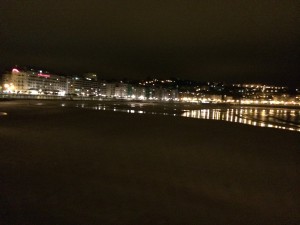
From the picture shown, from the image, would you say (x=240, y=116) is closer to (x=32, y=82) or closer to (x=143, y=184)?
(x=143, y=184)

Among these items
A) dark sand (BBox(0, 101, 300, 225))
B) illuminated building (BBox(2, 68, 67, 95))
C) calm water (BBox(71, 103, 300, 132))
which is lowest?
calm water (BBox(71, 103, 300, 132))

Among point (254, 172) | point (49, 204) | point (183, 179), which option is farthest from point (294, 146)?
point (49, 204)

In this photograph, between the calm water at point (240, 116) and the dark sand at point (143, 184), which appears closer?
the dark sand at point (143, 184)

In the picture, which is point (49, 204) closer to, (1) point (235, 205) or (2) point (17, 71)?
(1) point (235, 205)

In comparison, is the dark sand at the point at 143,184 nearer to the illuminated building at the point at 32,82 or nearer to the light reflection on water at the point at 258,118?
the light reflection on water at the point at 258,118

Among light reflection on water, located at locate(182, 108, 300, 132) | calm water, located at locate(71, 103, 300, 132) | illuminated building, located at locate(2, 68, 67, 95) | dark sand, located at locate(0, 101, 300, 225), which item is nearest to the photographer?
dark sand, located at locate(0, 101, 300, 225)

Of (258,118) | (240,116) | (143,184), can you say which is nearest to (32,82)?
(240,116)

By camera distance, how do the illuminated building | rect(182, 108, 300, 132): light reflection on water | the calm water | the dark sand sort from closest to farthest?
the dark sand → rect(182, 108, 300, 132): light reflection on water → the calm water → the illuminated building

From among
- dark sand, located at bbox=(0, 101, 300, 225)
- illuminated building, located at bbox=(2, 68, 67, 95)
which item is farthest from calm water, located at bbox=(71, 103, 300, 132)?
illuminated building, located at bbox=(2, 68, 67, 95)

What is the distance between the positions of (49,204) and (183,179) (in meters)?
2.98

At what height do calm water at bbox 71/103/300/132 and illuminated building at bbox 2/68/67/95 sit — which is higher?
illuminated building at bbox 2/68/67/95

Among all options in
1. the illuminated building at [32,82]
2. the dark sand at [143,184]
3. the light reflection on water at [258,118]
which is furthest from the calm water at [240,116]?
the illuminated building at [32,82]

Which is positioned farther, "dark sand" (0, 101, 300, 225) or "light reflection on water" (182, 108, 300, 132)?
"light reflection on water" (182, 108, 300, 132)

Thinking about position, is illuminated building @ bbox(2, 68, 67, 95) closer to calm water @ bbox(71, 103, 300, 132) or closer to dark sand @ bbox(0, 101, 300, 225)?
calm water @ bbox(71, 103, 300, 132)
